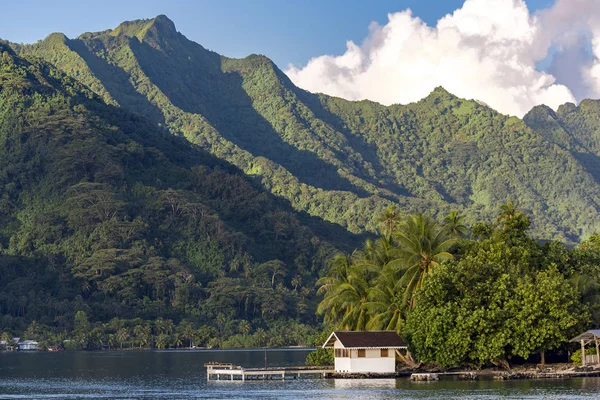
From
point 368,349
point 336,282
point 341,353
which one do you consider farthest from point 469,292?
point 336,282

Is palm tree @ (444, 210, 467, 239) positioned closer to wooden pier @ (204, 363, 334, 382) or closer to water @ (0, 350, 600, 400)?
water @ (0, 350, 600, 400)

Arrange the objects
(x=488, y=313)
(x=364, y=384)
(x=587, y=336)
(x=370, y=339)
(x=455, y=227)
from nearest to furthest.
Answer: (x=488, y=313)
(x=587, y=336)
(x=364, y=384)
(x=370, y=339)
(x=455, y=227)

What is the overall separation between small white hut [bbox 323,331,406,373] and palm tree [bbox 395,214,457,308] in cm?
481

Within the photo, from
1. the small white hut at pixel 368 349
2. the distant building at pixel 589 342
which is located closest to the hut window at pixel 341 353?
the small white hut at pixel 368 349

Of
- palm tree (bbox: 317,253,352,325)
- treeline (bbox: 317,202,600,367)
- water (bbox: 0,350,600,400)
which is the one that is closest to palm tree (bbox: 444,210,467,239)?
treeline (bbox: 317,202,600,367)

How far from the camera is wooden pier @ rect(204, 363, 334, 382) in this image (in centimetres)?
10462

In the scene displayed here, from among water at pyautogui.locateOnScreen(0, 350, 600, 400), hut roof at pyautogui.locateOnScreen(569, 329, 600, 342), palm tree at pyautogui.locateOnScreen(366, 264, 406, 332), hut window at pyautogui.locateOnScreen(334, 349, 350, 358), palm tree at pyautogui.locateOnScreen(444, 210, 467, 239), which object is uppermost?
palm tree at pyautogui.locateOnScreen(444, 210, 467, 239)

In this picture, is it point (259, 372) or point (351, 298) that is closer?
point (351, 298)

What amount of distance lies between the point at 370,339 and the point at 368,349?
1.45 metres

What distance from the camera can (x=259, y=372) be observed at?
352 feet

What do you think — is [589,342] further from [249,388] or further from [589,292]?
[249,388]

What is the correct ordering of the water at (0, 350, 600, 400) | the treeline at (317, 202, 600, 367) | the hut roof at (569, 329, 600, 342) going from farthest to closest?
the treeline at (317, 202, 600, 367), the hut roof at (569, 329, 600, 342), the water at (0, 350, 600, 400)

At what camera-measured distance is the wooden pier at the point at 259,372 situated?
10462 cm

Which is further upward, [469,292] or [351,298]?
[351,298]
